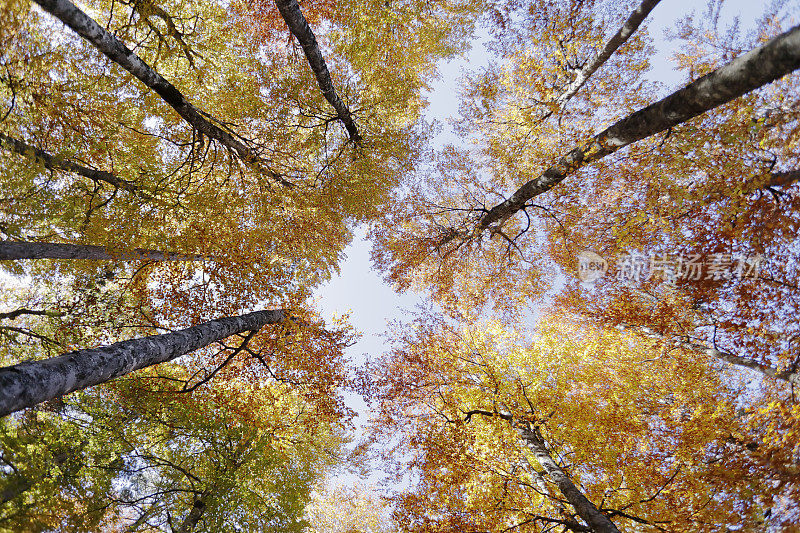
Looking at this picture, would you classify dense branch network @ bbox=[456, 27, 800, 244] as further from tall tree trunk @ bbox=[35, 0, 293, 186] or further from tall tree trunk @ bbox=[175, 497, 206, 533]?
tall tree trunk @ bbox=[175, 497, 206, 533]

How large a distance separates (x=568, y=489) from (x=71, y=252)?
1186cm

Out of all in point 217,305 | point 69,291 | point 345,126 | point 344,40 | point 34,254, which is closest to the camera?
point 34,254

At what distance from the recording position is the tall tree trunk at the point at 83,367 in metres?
2.75

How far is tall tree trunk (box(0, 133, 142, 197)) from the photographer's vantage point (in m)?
5.19

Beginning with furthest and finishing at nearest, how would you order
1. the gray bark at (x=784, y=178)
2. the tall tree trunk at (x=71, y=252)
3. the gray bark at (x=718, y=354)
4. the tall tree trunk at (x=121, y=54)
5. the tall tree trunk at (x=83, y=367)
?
the gray bark at (x=718, y=354) < the tall tree trunk at (x=71, y=252) < the gray bark at (x=784, y=178) < the tall tree trunk at (x=121, y=54) < the tall tree trunk at (x=83, y=367)

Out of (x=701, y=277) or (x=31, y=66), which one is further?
(x=701, y=277)

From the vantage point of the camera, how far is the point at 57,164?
6.88 meters

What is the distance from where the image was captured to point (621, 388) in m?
10.0

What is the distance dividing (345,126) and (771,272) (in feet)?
32.9

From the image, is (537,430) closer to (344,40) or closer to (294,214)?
(294,214)

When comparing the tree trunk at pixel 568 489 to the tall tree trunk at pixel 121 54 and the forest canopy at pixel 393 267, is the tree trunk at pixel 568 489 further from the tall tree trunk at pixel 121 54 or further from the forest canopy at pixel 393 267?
the tall tree trunk at pixel 121 54

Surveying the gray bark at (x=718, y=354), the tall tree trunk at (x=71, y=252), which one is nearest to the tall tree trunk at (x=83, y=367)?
the tall tree trunk at (x=71, y=252)

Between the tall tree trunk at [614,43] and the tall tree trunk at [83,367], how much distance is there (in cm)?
1118

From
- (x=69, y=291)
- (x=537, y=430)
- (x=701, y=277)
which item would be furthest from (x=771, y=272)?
(x=69, y=291)
